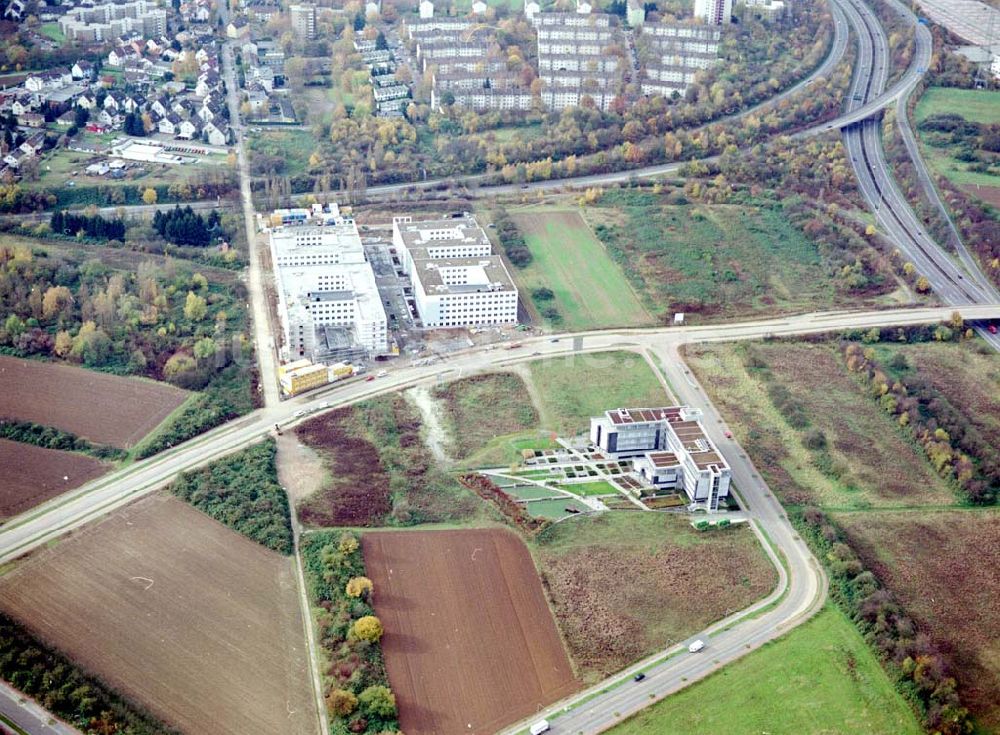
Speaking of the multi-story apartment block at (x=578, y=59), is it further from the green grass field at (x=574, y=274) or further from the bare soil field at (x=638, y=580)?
the bare soil field at (x=638, y=580)

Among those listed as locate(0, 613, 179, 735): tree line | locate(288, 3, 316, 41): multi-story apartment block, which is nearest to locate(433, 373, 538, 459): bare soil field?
locate(0, 613, 179, 735): tree line

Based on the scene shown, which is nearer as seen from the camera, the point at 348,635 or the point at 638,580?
the point at 348,635

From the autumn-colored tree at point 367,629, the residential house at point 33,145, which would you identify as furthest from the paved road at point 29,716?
the residential house at point 33,145

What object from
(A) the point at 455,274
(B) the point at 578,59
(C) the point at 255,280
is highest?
(B) the point at 578,59

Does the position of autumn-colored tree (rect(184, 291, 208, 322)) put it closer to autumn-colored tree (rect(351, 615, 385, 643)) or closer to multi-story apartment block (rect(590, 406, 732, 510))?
multi-story apartment block (rect(590, 406, 732, 510))

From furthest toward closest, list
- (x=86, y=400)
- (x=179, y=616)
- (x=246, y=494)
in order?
(x=86, y=400), (x=246, y=494), (x=179, y=616)

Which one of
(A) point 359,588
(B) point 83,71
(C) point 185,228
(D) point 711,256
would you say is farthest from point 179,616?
(B) point 83,71

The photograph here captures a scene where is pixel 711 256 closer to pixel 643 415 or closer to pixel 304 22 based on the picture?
pixel 643 415
